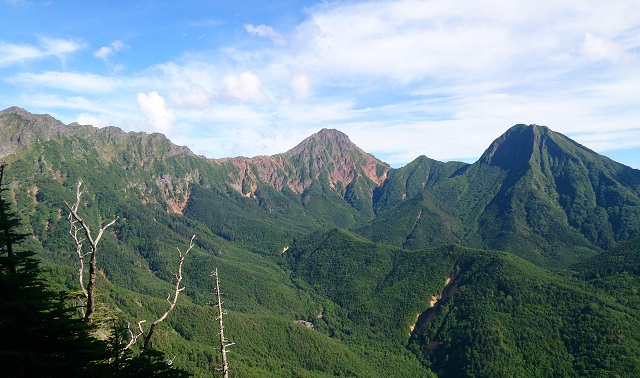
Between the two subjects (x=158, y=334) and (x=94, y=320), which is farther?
(x=158, y=334)

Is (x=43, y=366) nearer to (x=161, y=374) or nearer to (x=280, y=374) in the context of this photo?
(x=161, y=374)

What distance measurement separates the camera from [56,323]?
2162 cm

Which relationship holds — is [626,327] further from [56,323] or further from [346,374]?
[56,323]

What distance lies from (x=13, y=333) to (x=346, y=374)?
198 metres

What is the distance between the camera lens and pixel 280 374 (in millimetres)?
180125

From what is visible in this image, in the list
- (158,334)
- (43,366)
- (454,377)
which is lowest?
(454,377)

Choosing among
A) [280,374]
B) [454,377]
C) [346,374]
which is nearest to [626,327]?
[454,377]

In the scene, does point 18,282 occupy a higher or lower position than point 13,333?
higher

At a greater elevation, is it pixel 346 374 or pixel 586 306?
pixel 586 306

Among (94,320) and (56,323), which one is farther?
(94,320)

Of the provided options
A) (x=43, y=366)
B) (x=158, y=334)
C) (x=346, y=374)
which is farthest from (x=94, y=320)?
(x=346, y=374)

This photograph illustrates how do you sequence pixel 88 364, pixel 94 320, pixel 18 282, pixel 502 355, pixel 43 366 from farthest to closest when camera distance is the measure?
1. pixel 502 355
2. pixel 94 320
3. pixel 18 282
4. pixel 88 364
5. pixel 43 366

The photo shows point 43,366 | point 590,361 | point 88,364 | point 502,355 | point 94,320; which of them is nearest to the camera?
point 43,366

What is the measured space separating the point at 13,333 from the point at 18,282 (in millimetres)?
4082
